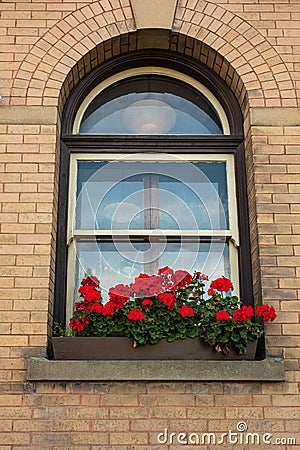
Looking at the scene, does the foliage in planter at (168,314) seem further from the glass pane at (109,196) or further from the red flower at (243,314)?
the glass pane at (109,196)

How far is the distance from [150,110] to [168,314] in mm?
2227

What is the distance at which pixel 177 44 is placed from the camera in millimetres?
6117

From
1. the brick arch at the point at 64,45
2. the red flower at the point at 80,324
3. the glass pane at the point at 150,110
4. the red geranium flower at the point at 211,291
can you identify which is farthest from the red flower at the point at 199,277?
the brick arch at the point at 64,45

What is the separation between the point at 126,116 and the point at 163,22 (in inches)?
37.2

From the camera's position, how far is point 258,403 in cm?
473

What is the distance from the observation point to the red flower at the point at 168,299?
193 inches

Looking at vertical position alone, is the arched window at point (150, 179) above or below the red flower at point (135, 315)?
above

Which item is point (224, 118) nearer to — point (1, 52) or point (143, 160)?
point (143, 160)

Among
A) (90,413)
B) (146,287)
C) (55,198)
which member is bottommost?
(90,413)

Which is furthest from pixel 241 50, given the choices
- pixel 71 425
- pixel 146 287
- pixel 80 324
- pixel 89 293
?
pixel 71 425

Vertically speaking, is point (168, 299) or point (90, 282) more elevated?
point (90, 282)

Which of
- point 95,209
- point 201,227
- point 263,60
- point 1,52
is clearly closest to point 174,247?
point 201,227

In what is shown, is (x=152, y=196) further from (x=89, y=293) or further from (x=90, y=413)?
(x=90, y=413)

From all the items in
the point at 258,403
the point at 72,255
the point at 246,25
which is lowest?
the point at 258,403
